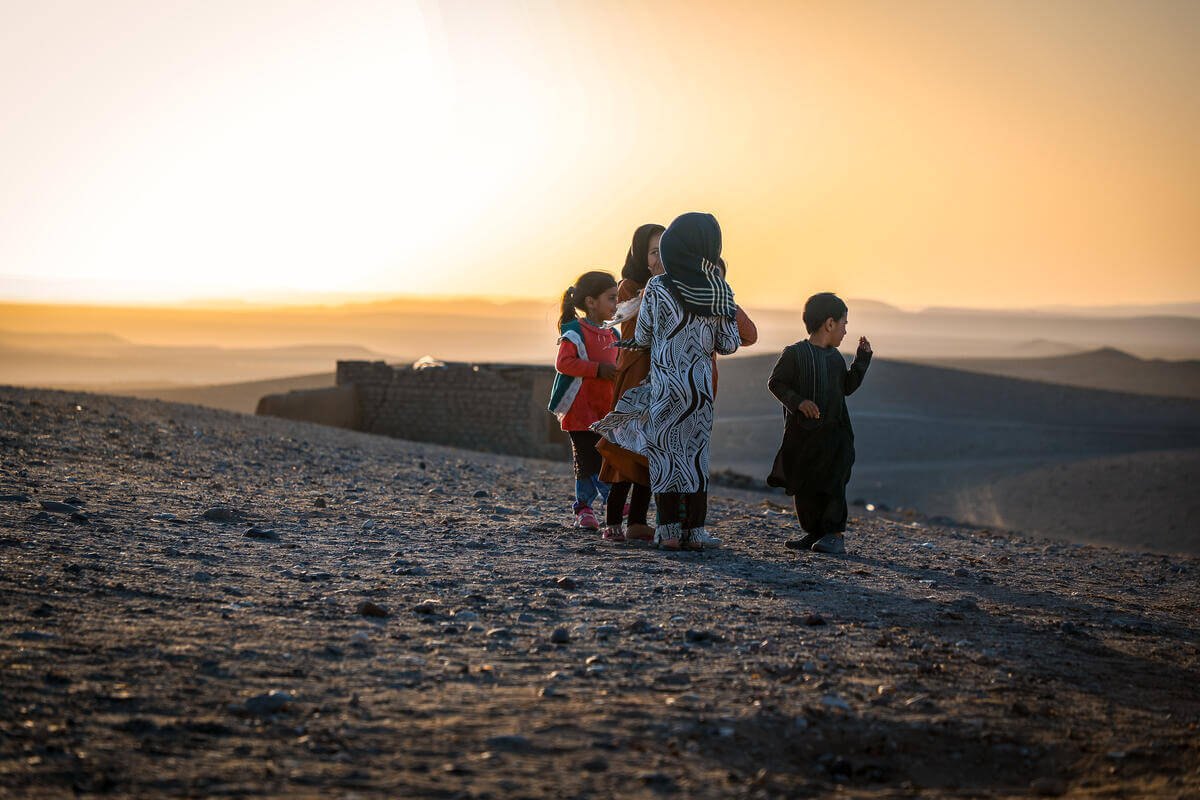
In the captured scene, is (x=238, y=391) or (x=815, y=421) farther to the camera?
(x=238, y=391)

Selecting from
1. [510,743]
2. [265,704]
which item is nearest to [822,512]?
[510,743]

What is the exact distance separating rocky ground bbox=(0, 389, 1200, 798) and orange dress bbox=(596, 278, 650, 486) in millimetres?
430

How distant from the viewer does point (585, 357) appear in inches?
249

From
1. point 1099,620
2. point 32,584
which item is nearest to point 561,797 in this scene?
point 32,584

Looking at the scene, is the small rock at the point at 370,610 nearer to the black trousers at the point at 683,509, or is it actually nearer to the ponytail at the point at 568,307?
the black trousers at the point at 683,509

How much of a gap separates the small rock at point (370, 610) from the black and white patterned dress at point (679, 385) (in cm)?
206

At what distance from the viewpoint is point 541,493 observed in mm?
9242

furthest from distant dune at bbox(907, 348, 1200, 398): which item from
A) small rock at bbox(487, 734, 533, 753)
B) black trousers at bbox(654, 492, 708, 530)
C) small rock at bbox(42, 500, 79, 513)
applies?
small rock at bbox(487, 734, 533, 753)

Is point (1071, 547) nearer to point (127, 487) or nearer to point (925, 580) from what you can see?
→ point (925, 580)

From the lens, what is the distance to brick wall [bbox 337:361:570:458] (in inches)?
658

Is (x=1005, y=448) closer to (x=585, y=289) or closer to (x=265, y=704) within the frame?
(x=585, y=289)

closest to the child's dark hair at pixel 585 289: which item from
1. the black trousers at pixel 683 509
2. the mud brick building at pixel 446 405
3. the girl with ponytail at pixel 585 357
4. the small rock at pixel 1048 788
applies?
the girl with ponytail at pixel 585 357

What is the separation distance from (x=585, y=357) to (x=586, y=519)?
1082mm

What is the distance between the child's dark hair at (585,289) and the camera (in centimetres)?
645
